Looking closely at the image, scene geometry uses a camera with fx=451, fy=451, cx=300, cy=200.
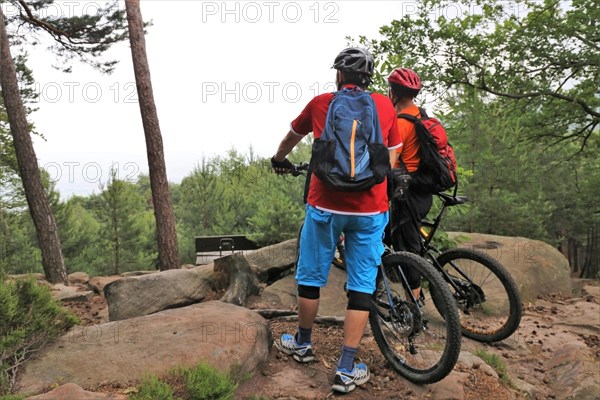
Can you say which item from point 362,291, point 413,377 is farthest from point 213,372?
point 413,377

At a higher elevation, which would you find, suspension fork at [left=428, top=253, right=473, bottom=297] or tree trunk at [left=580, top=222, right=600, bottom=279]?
suspension fork at [left=428, top=253, right=473, bottom=297]

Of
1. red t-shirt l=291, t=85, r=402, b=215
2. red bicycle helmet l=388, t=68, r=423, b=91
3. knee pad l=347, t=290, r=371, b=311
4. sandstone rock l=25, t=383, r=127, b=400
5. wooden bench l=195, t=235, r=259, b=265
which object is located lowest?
wooden bench l=195, t=235, r=259, b=265

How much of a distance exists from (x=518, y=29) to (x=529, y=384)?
11569 millimetres

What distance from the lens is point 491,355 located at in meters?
4.05

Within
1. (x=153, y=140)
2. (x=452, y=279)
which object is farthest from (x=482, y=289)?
(x=153, y=140)

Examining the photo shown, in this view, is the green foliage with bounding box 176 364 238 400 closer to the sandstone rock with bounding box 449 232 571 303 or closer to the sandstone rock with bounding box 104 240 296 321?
the sandstone rock with bounding box 104 240 296 321

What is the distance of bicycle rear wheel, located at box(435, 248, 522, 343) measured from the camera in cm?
392

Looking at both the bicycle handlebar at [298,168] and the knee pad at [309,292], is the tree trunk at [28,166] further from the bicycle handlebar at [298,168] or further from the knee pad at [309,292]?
the knee pad at [309,292]

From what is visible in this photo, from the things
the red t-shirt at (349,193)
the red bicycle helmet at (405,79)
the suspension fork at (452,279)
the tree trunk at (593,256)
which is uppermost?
the red bicycle helmet at (405,79)

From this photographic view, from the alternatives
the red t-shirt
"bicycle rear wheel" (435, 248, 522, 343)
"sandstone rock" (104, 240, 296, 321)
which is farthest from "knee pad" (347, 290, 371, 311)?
"sandstone rock" (104, 240, 296, 321)

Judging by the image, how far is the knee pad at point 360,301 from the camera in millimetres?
3021

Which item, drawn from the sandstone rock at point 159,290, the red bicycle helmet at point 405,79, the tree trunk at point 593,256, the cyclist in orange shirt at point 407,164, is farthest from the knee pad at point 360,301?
the tree trunk at point 593,256

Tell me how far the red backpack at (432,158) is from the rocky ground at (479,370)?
1460mm

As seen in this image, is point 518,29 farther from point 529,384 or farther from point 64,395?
point 64,395
